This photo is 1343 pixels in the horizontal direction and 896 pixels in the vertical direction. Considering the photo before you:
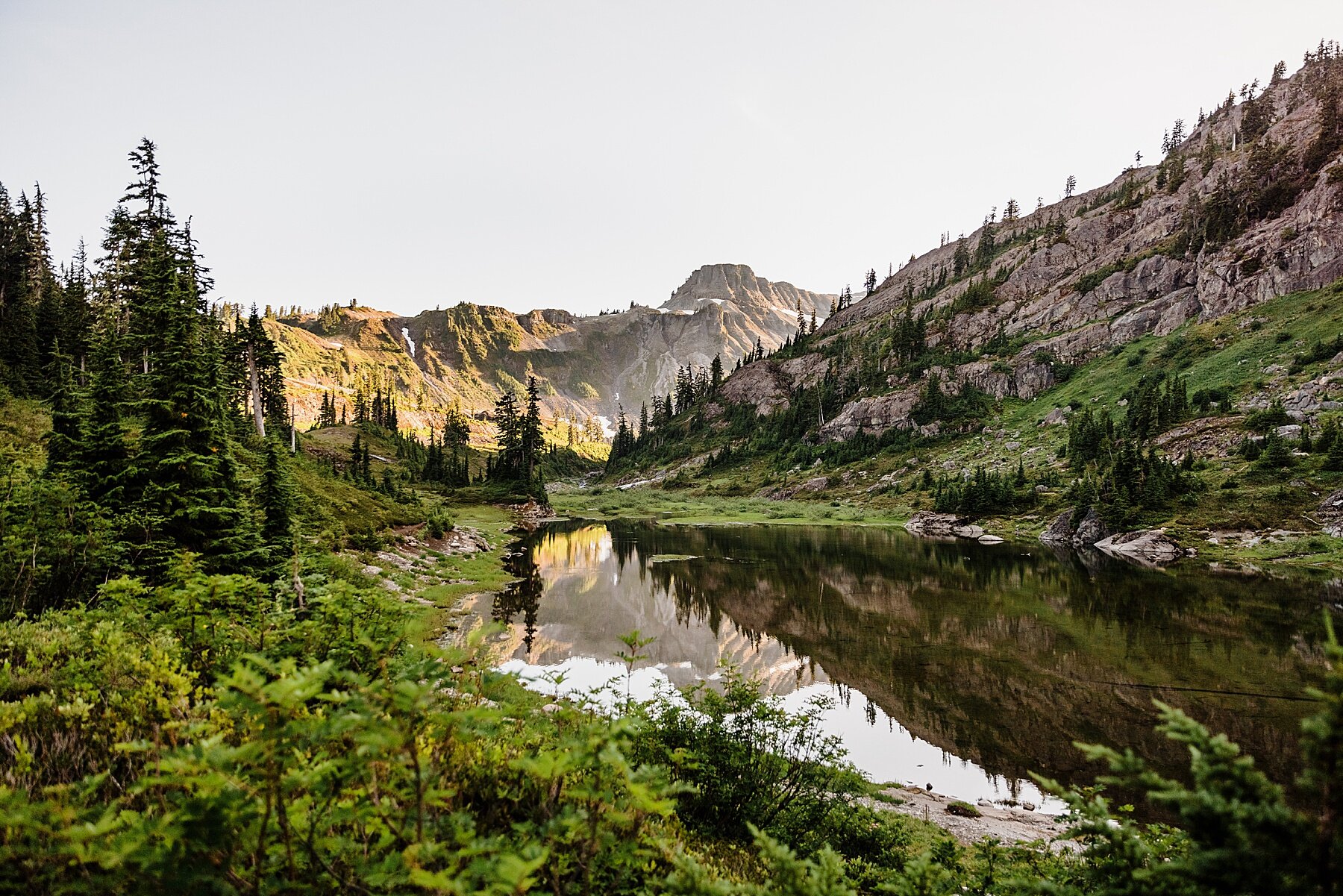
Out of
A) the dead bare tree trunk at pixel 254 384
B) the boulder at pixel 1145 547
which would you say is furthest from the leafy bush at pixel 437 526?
the boulder at pixel 1145 547

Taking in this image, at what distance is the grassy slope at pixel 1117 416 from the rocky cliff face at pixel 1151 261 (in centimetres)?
941

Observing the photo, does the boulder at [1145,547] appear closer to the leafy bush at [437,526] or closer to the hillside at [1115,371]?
the hillside at [1115,371]

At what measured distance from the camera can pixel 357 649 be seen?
7.57 m

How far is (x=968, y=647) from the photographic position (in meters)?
24.2

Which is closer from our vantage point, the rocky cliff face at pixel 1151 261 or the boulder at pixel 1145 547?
the boulder at pixel 1145 547

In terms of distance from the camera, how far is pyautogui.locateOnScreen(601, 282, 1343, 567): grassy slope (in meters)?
44.2

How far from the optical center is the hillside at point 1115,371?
55.4 metres

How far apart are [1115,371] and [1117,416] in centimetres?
2624

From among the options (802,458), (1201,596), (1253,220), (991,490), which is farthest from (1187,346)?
(1201,596)

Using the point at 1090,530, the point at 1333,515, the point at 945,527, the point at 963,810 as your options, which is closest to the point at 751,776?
the point at 963,810

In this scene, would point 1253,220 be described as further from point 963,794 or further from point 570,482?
point 570,482

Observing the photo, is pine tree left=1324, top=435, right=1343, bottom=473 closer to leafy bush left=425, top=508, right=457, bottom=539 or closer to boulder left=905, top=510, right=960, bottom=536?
boulder left=905, top=510, right=960, bottom=536

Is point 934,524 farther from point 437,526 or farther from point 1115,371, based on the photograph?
point 1115,371

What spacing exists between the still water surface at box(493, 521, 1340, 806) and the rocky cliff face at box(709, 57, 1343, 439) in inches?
3757
